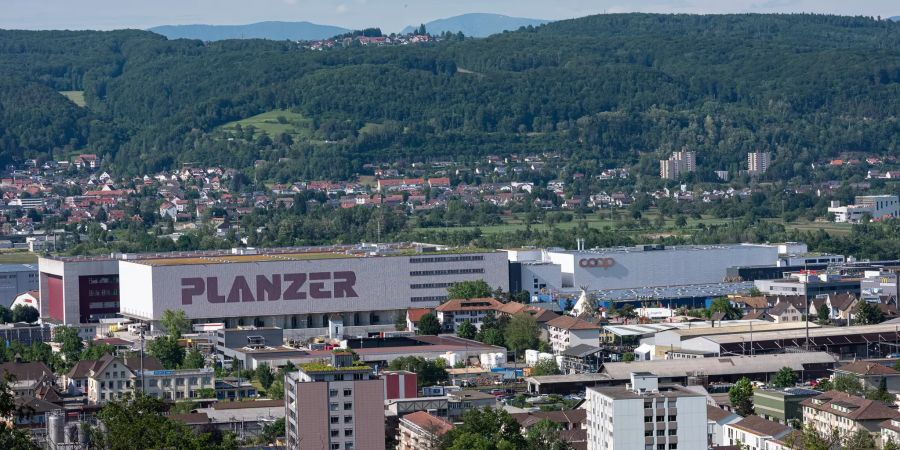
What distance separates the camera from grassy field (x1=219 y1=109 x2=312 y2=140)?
112 meters

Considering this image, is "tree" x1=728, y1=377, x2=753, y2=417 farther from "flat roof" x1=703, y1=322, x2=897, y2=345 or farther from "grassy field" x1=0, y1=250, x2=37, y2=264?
"grassy field" x1=0, y1=250, x2=37, y2=264

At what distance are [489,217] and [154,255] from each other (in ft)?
97.6

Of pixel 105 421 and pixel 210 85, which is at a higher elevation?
pixel 210 85

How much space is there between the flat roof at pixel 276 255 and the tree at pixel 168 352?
8264mm

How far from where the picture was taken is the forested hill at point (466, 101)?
112938 millimetres

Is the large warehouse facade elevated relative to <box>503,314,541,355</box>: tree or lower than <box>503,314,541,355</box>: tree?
elevated

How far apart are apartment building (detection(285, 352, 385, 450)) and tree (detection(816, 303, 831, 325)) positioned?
21.6 meters

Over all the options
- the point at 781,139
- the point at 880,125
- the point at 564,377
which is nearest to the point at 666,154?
the point at 781,139

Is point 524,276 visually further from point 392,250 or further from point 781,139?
point 781,139

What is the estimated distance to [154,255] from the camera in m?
56.6

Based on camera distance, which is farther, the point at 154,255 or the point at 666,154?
the point at 666,154

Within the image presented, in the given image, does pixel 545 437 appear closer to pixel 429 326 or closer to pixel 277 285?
pixel 429 326

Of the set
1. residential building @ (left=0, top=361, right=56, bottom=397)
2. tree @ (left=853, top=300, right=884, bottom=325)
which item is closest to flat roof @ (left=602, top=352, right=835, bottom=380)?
tree @ (left=853, top=300, right=884, bottom=325)

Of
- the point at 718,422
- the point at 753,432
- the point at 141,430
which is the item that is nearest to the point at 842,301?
the point at 718,422
